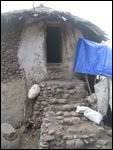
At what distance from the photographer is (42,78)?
10242 mm

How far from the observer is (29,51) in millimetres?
10312

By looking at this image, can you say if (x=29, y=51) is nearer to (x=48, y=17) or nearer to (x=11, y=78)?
(x=11, y=78)

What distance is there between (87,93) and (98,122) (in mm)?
1721

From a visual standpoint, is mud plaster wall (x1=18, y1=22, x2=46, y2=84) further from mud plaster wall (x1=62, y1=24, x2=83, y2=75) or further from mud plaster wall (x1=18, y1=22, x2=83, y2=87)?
mud plaster wall (x1=62, y1=24, x2=83, y2=75)

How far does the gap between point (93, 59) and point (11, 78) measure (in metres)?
2.82

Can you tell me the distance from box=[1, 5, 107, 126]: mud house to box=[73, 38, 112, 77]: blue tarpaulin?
1.18ft

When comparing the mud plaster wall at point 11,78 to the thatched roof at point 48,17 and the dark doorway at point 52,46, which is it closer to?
the thatched roof at point 48,17

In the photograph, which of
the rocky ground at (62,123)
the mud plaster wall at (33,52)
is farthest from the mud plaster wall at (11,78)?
the rocky ground at (62,123)

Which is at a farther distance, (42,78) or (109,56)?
(42,78)

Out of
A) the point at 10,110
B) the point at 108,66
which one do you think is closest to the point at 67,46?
the point at 108,66

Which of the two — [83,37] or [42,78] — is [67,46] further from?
[42,78]

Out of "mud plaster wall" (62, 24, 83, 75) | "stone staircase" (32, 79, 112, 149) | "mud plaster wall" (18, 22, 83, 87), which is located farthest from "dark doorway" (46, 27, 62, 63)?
"stone staircase" (32, 79, 112, 149)

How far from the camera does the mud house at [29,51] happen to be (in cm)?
986

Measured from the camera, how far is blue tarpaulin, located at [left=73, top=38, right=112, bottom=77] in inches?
363
